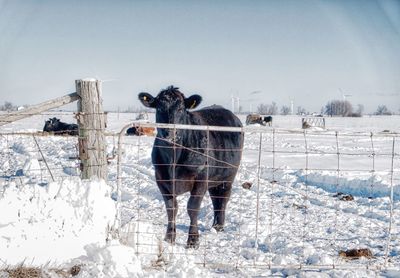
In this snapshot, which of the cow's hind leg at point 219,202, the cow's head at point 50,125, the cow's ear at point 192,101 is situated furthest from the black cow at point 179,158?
the cow's head at point 50,125

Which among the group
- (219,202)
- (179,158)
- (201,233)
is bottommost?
(201,233)

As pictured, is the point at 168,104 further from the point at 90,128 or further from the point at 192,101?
the point at 90,128

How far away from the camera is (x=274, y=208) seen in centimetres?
746

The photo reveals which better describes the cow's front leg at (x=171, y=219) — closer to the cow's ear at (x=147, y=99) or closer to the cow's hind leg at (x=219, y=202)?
the cow's hind leg at (x=219, y=202)

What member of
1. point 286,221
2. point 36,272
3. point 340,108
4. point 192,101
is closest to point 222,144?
point 192,101

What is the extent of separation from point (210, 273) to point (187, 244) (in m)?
1.22

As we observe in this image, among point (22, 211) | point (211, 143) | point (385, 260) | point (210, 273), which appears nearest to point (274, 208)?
point (211, 143)

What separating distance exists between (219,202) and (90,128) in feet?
10.7

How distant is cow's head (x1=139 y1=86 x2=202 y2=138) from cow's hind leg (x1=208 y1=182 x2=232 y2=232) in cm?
145

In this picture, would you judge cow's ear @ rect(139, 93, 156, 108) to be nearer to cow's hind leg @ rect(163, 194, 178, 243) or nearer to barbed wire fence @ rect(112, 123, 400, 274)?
barbed wire fence @ rect(112, 123, 400, 274)

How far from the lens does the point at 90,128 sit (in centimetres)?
444

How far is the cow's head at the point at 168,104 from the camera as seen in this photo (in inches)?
222

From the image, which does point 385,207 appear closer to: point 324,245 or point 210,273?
point 324,245

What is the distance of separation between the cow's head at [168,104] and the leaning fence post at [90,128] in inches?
41.3
